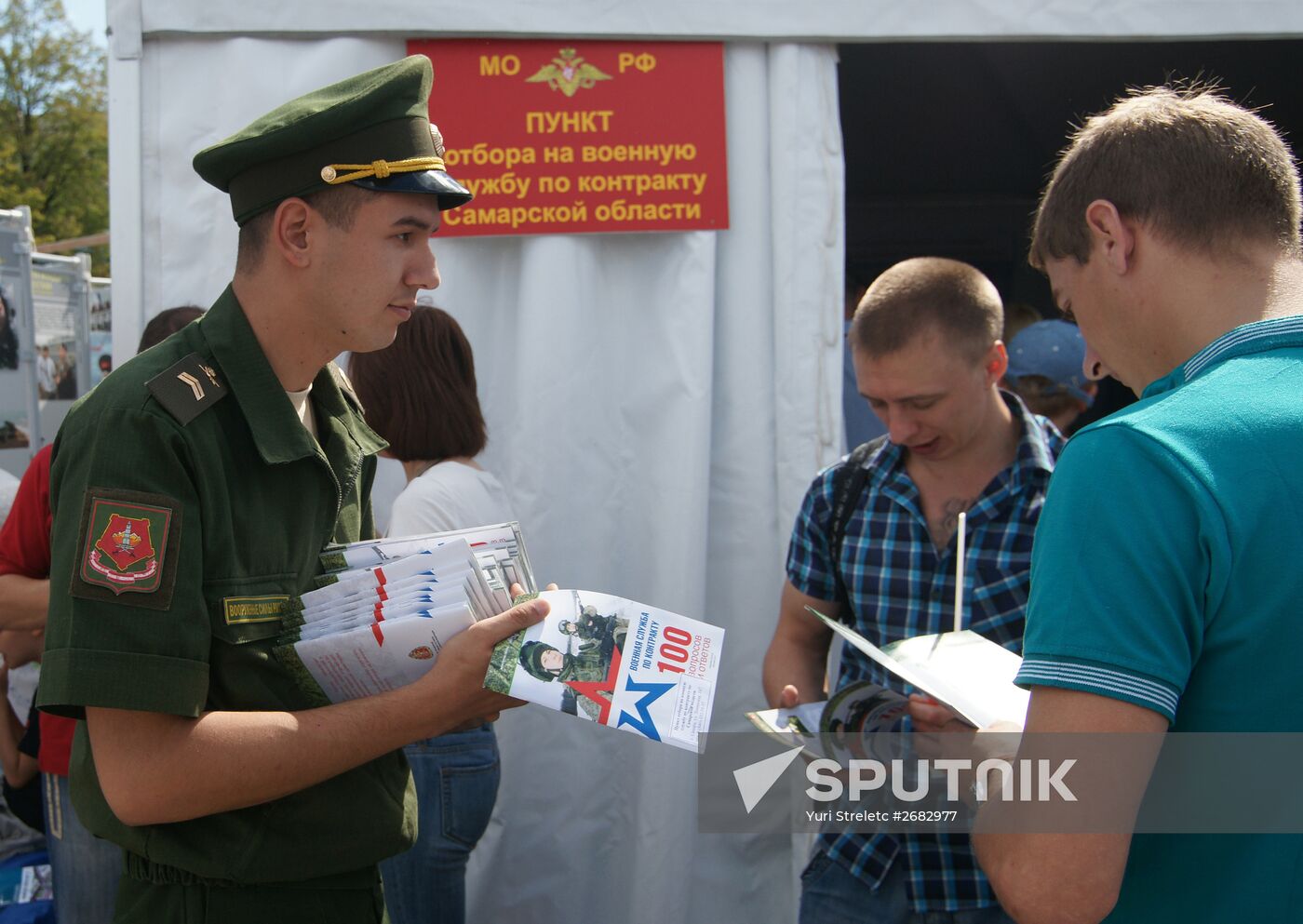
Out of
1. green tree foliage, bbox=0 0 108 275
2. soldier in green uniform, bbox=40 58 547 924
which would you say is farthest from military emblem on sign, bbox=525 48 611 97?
green tree foliage, bbox=0 0 108 275

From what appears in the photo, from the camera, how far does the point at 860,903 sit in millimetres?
2096

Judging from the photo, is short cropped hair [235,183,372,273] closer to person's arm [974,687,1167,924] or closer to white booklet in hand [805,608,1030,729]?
white booklet in hand [805,608,1030,729]

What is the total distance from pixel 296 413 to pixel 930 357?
130cm

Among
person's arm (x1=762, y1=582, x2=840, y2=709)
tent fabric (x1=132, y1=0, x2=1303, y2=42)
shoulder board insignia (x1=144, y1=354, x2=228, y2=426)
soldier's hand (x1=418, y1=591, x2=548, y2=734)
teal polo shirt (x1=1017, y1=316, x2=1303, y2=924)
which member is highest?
tent fabric (x1=132, y1=0, x2=1303, y2=42)

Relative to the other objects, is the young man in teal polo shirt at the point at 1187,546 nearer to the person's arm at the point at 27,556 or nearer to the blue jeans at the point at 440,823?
the blue jeans at the point at 440,823

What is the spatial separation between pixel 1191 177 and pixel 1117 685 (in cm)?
58

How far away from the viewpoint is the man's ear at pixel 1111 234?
1.21 meters

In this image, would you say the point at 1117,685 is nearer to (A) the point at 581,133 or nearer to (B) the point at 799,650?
(B) the point at 799,650

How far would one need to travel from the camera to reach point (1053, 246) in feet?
4.32

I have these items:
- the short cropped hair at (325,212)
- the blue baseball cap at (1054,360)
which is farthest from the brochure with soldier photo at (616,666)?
the blue baseball cap at (1054,360)

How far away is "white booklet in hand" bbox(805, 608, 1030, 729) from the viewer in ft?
4.91

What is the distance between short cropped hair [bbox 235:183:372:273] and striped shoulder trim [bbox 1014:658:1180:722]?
1.11 m

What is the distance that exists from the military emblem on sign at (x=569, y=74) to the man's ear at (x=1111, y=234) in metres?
1.98

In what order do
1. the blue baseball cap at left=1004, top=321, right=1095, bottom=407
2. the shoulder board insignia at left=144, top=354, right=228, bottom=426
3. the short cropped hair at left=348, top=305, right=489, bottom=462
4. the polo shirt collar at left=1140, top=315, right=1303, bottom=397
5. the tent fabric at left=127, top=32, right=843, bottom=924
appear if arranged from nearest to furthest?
1. the polo shirt collar at left=1140, top=315, right=1303, bottom=397
2. the shoulder board insignia at left=144, top=354, right=228, bottom=426
3. the short cropped hair at left=348, top=305, right=489, bottom=462
4. the tent fabric at left=127, top=32, right=843, bottom=924
5. the blue baseball cap at left=1004, top=321, right=1095, bottom=407
